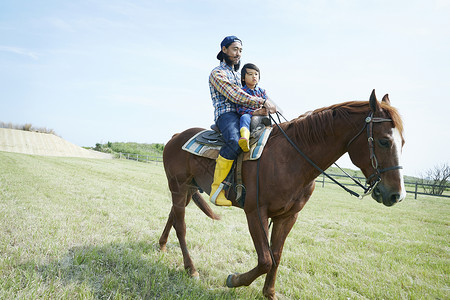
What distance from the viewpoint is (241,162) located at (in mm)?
2922

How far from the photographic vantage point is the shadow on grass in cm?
269

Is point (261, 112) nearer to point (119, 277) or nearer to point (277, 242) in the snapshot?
point (277, 242)

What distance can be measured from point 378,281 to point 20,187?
9.44 m

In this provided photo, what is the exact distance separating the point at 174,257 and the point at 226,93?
8.89 ft

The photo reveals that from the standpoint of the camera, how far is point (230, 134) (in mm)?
2936

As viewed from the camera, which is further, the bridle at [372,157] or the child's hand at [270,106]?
the child's hand at [270,106]

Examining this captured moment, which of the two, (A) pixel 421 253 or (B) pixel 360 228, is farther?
(B) pixel 360 228

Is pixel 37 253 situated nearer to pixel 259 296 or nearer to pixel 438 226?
pixel 259 296

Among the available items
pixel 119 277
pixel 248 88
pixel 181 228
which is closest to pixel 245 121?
pixel 248 88

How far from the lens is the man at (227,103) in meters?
2.90

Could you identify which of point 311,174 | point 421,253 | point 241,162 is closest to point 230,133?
point 241,162

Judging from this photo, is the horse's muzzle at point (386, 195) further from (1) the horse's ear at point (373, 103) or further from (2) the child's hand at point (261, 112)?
(2) the child's hand at point (261, 112)

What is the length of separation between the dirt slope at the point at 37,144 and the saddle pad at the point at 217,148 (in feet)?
114

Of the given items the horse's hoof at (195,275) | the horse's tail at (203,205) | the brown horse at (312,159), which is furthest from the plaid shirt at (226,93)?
the horse's hoof at (195,275)
